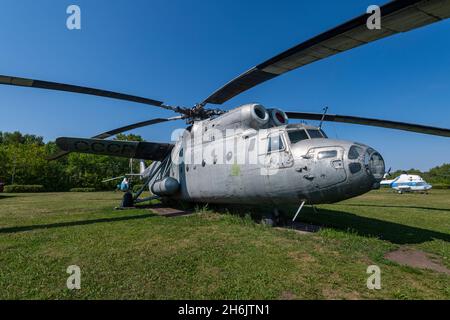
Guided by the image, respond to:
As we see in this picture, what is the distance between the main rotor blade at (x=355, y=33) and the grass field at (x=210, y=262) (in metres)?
4.10

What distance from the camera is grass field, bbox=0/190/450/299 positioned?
4.14 m

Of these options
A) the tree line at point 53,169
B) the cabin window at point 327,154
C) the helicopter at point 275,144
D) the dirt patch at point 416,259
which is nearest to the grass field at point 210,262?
the dirt patch at point 416,259

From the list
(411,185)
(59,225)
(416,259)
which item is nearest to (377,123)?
(416,259)

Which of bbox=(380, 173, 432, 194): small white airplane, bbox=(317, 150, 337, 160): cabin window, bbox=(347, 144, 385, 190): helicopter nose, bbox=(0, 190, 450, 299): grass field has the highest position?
bbox=(317, 150, 337, 160): cabin window

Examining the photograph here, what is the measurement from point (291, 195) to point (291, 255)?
6.32ft

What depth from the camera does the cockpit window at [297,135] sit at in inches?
300

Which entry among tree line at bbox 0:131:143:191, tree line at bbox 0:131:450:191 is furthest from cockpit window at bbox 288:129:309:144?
tree line at bbox 0:131:450:191

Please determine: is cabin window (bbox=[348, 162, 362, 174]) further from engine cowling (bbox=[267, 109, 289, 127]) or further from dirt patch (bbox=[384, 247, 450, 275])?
engine cowling (bbox=[267, 109, 289, 127])

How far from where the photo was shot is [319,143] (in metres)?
7.00

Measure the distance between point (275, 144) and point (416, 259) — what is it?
427cm

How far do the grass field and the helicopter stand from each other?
1364 mm

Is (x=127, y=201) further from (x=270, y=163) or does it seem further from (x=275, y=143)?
(x=275, y=143)

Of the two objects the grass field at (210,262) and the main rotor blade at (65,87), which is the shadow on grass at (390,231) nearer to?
the grass field at (210,262)
